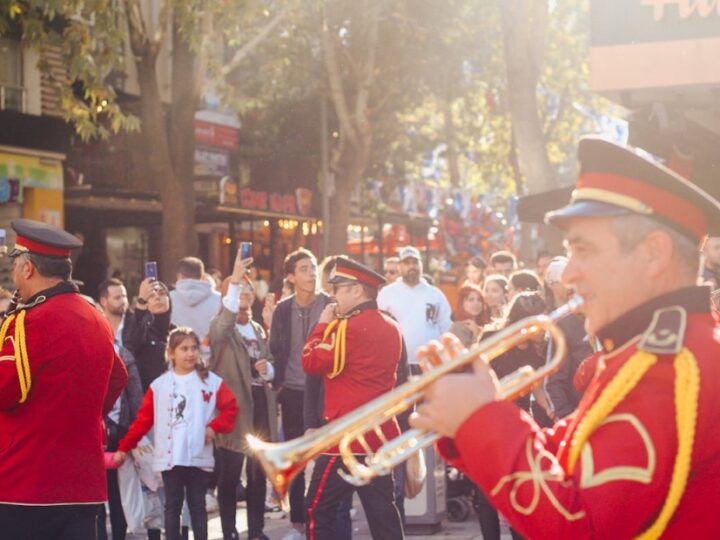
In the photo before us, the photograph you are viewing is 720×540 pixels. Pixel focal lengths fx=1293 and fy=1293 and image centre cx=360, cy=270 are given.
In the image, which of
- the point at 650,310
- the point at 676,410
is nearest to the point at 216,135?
the point at 650,310

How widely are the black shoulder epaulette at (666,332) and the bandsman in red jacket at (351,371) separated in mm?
4625

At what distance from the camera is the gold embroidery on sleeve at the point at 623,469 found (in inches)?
98.7

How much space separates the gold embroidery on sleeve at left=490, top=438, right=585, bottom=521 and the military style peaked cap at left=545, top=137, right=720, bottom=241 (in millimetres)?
562

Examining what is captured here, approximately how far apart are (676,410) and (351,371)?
207 inches

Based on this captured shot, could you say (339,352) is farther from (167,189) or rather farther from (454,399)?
(167,189)

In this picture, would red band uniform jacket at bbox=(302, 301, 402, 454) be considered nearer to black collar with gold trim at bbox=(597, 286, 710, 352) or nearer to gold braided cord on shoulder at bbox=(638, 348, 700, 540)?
black collar with gold trim at bbox=(597, 286, 710, 352)

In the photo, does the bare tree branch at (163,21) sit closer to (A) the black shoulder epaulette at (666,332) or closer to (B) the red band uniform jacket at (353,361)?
(B) the red band uniform jacket at (353,361)

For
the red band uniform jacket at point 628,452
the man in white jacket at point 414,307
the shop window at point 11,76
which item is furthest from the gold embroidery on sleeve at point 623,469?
the shop window at point 11,76

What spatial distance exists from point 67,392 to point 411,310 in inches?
272

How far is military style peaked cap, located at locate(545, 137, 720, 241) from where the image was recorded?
2.80 meters

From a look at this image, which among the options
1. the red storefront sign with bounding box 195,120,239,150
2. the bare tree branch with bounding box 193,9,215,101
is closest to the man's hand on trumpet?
the bare tree branch with bounding box 193,9,215,101

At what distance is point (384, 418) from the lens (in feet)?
9.36

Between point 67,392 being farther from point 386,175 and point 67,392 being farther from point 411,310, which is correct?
point 386,175

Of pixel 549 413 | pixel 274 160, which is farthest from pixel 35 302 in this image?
pixel 274 160
